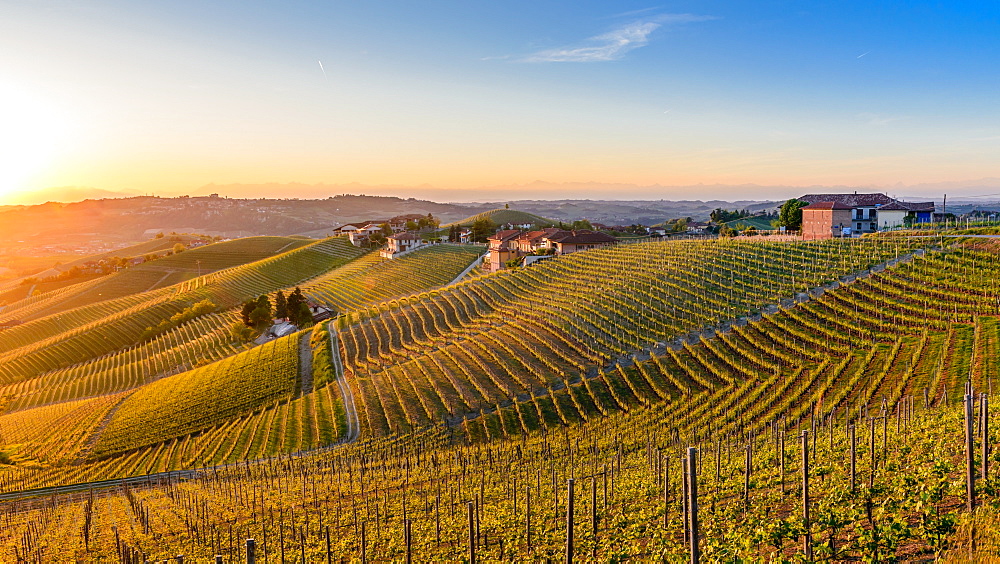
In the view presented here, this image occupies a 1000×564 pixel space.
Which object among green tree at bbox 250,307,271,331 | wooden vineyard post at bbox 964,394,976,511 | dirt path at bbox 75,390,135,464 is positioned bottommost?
dirt path at bbox 75,390,135,464

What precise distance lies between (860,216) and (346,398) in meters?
53.0

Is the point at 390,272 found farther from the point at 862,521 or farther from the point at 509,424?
the point at 862,521

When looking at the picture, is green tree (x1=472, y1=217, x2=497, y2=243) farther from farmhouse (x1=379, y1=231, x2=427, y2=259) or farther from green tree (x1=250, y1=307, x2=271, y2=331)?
green tree (x1=250, y1=307, x2=271, y2=331)

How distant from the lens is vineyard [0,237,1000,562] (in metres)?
10.9

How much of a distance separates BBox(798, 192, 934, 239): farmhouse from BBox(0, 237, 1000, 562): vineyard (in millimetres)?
17699

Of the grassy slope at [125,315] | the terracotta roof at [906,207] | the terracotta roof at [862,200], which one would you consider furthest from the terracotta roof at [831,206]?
the grassy slope at [125,315]

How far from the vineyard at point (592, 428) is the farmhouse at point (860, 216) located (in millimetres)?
17699

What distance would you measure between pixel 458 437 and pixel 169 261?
11719cm

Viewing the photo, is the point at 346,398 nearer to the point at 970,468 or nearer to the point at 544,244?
the point at 970,468

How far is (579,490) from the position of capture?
17125 mm

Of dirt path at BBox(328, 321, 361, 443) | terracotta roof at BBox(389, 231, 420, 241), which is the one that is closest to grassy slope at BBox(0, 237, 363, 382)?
terracotta roof at BBox(389, 231, 420, 241)

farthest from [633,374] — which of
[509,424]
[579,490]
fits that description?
[579,490]

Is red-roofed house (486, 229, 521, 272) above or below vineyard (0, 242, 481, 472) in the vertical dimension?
above

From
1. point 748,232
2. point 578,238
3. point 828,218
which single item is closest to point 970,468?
point 828,218
